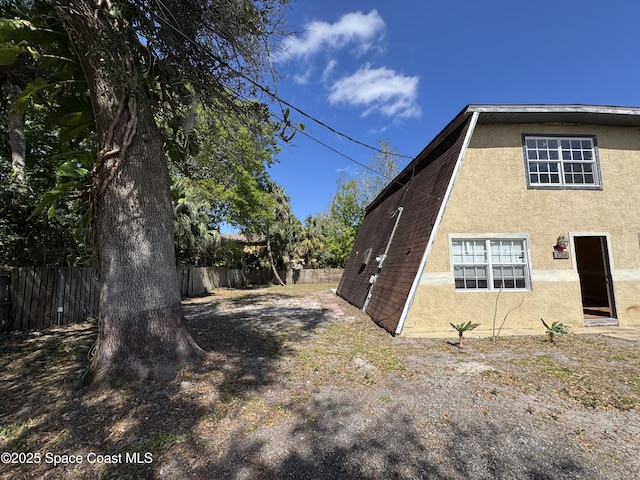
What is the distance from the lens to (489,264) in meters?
7.31

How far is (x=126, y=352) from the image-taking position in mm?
3859

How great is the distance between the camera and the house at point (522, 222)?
7102 millimetres

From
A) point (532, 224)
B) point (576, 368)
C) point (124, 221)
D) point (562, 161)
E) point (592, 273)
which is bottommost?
point (576, 368)

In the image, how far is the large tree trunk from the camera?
3.82 metres

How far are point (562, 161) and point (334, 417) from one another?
8381 mm

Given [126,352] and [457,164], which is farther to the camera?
[457,164]

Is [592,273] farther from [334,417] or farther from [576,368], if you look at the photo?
[334,417]

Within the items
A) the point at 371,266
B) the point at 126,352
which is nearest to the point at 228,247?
the point at 371,266

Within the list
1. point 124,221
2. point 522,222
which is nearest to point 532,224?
point 522,222

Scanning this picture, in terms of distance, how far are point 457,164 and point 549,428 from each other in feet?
18.3

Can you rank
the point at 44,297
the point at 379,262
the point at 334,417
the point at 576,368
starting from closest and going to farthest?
the point at 334,417
the point at 576,368
the point at 44,297
the point at 379,262

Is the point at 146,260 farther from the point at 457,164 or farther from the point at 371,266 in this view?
the point at 371,266

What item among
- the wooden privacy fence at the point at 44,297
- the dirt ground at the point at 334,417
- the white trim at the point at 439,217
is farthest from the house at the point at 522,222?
the wooden privacy fence at the point at 44,297

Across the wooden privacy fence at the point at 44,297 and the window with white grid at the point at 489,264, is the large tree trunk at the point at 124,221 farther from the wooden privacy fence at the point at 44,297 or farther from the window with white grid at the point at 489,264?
the window with white grid at the point at 489,264
